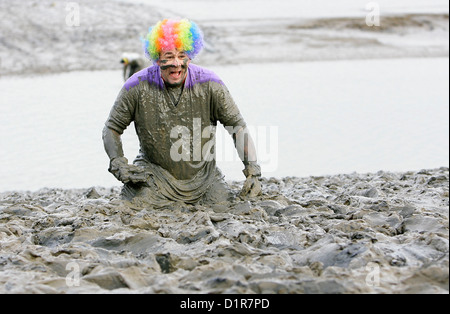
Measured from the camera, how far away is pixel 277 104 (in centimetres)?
1237

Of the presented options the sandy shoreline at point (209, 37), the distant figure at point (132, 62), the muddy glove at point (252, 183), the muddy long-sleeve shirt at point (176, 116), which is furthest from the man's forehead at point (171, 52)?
the sandy shoreline at point (209, 37)

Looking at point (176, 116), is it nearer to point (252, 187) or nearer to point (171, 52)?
point (171, 52)

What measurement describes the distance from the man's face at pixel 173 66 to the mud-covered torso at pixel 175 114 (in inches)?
3.4

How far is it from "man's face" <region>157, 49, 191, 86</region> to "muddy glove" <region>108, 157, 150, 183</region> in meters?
0.67

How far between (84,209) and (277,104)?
7.18 metres

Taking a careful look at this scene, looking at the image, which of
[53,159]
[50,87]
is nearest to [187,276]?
[53,159]

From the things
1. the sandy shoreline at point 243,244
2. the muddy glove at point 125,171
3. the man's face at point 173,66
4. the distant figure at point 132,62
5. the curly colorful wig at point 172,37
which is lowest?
the sandy shoreline at point 243,244

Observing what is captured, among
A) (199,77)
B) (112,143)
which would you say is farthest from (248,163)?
(112,143)

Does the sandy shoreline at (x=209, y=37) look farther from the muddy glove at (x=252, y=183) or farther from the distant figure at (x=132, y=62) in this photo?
the muddy glove at (x=252, y=183)

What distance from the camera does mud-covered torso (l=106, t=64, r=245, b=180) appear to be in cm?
567

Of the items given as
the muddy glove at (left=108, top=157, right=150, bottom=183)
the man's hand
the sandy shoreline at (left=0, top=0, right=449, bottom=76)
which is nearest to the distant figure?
the sandy shoreline at (left=0, top=0, right=449, bottom=76)

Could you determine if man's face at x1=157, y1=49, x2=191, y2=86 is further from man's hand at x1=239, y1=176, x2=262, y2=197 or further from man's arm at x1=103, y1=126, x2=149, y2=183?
man's hand at x1=239, y1=176, x2=262, y2=197

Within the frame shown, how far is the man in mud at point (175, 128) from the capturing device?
5.64 meters
